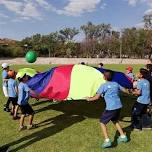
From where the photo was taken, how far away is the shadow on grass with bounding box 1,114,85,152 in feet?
24.8

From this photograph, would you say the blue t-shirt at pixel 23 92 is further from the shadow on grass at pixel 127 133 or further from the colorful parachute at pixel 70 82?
the shadow on grass at pixel 127 133

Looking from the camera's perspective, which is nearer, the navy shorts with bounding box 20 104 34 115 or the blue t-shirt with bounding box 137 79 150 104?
the blue t-shirt with bounding box 137 79 150 104

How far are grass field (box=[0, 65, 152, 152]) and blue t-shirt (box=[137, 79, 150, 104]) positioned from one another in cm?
79

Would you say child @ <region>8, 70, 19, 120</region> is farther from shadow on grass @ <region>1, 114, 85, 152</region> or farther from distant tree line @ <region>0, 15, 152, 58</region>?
distant tree line @ <region>0, 15, 152, 58</region>

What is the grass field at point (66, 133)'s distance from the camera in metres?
7.26

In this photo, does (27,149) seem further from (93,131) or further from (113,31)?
(113,31)

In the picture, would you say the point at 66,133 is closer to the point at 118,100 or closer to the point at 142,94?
the point at 118,100

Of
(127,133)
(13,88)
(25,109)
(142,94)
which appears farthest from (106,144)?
(13,88)

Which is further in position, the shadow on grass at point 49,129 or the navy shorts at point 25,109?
the navy shorts at point 25,109

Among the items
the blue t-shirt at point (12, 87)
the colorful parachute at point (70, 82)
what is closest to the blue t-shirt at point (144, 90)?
the colorful parachute at point (70, 82)

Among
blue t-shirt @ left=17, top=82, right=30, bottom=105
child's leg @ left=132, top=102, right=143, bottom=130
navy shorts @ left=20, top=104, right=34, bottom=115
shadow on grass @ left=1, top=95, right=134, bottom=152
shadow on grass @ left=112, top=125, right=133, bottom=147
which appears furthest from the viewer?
navy shorts @ left=20, top=104, right=34, bottom=115

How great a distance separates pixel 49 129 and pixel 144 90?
8.47ft

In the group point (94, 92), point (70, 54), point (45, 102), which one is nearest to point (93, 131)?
point (94, 92)

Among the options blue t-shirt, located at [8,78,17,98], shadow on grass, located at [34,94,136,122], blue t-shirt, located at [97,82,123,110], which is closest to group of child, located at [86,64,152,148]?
blue t-shirt, located at [97,82,123,110]
